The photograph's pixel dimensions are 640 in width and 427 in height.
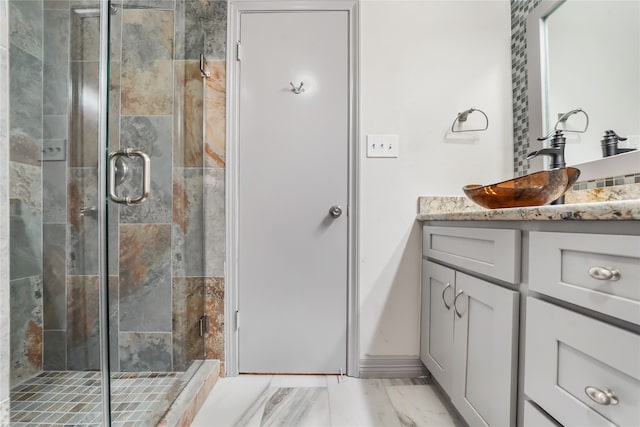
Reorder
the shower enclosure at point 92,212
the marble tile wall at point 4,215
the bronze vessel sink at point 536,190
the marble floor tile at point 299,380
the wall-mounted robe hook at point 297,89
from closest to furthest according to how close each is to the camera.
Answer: the marble tile wall at point 4,215
the shower enclosure at point 92,212
the bronze vessel sink at point 536,190
the marble floor tile at point 299,380
the wall-mounted robe hook at point 297,89

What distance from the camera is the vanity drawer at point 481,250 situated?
Result: 0.88 meters

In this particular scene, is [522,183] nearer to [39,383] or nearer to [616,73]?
[616,73]

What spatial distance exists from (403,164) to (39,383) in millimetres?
1679

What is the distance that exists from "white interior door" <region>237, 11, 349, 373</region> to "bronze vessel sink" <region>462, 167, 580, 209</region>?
712 millimetres

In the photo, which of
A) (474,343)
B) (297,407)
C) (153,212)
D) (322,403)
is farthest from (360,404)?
(153,212)

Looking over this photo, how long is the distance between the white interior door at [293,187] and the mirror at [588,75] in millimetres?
934

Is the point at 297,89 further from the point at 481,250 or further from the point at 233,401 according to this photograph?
the point at 233,401

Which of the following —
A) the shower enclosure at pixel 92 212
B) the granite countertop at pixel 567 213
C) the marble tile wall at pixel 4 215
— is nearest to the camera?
the granite countertop at pixel 567 213

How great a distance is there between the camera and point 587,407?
0.63m

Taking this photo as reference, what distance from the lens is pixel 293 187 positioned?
164cm

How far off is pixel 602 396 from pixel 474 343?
46cm

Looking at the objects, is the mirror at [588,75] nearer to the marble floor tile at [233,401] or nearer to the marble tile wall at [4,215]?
the marble floor tile at [233,401]

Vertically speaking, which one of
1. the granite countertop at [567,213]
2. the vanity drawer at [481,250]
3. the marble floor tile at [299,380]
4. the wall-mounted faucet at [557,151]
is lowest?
the marble floor tile at [299,380]

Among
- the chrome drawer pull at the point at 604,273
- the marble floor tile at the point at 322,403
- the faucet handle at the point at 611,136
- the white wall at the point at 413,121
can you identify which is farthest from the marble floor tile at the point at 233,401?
the faucet handle at the point at 611,136
